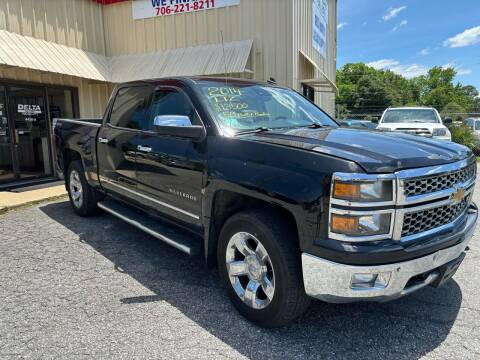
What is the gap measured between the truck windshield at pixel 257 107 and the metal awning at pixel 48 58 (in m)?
5.92

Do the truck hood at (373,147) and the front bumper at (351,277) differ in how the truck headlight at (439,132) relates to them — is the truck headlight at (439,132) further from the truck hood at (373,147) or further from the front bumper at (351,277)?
the front bumper at (351,277)

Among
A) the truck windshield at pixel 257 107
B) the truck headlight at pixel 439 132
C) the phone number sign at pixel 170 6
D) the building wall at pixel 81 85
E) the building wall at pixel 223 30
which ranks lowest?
the truck headlight at pixel 439 132

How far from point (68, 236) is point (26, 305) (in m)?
1.87

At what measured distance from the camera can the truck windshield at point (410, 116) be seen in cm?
1273

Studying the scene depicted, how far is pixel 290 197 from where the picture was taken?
2504 mm

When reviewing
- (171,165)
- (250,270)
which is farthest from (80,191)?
(250,270)

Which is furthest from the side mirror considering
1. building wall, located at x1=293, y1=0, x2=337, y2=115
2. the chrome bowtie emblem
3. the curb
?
building wall, located at x1=293, y1=0, x2=337, y2=115

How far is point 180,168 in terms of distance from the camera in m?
3.48

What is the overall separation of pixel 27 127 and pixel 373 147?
910 cm

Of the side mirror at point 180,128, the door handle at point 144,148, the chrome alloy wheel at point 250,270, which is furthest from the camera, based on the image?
the door handle at point 144,148

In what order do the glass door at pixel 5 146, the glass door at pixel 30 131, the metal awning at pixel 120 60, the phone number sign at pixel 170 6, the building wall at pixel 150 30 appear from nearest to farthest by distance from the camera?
the metal awning at pixel 120 60 < the glass door at pixel 5 146 < the glass door at pixel 30 131 < the building wall at pixel 150 30 < the phone number sign at pixel 170 6

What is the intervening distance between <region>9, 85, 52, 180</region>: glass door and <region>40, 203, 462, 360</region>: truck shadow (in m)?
6.51

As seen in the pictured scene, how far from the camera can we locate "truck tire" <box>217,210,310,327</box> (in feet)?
8.55

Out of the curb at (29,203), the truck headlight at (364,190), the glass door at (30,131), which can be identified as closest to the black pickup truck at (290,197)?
the truck headlight at (364,190)
